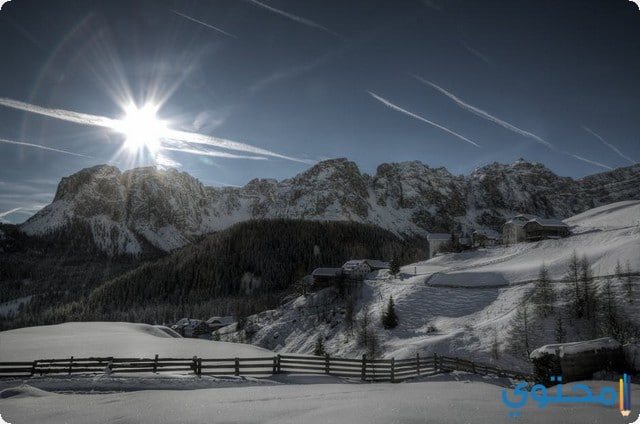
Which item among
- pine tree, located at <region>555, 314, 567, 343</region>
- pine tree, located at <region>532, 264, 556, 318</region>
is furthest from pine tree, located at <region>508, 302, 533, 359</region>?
pine tree, located at <region>555, 314, 567, 343</region>

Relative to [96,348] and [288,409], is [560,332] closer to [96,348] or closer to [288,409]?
[288,409]

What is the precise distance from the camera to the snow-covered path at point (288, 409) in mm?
10316

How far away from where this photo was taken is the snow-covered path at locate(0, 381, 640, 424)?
10316 millimetres

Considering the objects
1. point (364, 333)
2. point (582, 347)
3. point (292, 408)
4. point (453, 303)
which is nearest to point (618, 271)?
point (453, 303)

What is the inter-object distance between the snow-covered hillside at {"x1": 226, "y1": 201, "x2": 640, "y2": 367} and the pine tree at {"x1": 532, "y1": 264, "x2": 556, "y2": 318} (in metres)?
1.71

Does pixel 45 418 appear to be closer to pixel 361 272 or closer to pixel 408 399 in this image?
pixel 408 399

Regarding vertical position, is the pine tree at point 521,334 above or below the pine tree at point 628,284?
below

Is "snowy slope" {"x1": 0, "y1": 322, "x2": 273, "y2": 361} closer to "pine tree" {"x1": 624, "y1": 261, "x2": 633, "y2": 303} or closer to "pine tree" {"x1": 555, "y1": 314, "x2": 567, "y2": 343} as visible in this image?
"pine tree" {"x1": 555, "y1": 314, "x2": 567, "y2": 343}

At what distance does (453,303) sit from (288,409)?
177ft

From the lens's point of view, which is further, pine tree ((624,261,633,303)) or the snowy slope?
pine tree ((624,261,633,303))

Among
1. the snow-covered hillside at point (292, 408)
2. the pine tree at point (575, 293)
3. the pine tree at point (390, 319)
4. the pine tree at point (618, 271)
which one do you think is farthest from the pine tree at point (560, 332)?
the snow-covered hillside at point (292, 408)

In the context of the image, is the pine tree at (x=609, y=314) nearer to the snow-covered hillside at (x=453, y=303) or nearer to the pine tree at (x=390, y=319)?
the snow-covered hillside at (x=453, y=303)

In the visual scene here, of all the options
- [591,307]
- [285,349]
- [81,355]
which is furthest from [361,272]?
[81,355]

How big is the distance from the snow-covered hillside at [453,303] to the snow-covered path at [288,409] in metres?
32.4
